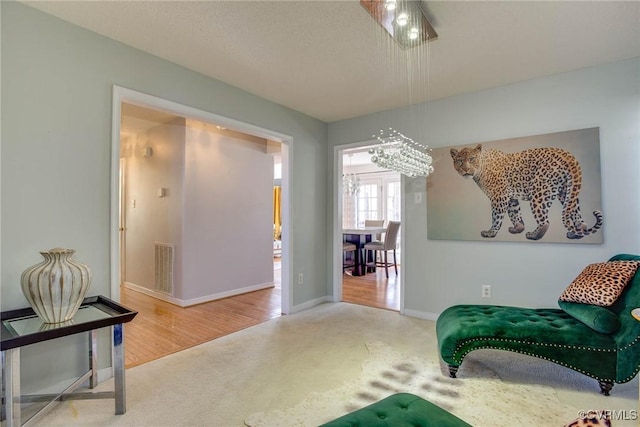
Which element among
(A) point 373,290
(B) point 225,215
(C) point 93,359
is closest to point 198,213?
(B) point 225,215

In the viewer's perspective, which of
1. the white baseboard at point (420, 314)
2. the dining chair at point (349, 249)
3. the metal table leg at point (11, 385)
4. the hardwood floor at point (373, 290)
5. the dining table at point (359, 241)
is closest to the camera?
the metal table leg at point (11, 385)

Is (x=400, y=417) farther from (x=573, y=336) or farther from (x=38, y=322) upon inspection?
(x=38, y=322)

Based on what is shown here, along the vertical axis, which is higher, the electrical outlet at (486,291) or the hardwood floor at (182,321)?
the electrical outlet at (486,291)

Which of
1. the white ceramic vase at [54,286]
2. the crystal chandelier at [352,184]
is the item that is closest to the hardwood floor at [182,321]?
the white ceramic vase at [54,286]

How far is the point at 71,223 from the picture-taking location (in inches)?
85.0

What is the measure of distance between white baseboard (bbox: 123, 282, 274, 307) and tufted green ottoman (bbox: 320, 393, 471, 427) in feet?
11.2

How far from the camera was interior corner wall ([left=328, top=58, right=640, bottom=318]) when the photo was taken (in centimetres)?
265

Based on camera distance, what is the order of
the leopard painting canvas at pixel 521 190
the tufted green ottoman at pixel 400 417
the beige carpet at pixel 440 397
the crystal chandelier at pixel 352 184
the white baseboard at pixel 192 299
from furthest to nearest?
the crystal chandelier at pixel 352 184, the white baseboard at pixel 192 299, the leopard painting canvas at pixel 521 190, the beige carpet at pixel 440 397, the tufted green ottoman at pixel 400 417

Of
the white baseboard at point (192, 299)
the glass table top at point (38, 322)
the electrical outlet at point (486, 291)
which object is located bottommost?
the white baseboard at point (192, 299)

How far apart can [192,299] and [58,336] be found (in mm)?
2590

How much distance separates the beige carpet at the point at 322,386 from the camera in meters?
1.83

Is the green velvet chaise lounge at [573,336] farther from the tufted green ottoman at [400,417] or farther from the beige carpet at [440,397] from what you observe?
the tufted green ottoman at [400,417]

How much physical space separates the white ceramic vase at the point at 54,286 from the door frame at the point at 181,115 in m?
0.53

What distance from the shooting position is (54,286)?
5.64ft
